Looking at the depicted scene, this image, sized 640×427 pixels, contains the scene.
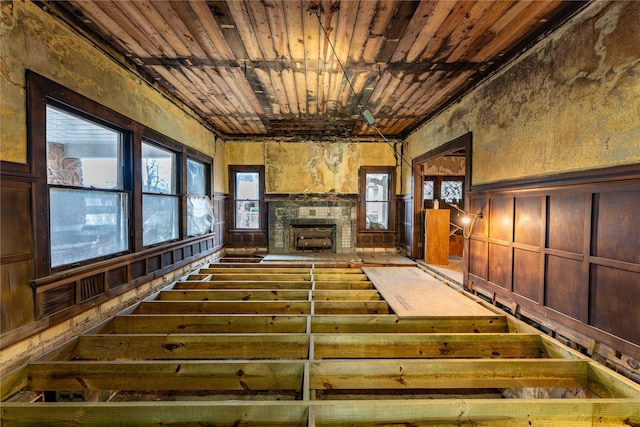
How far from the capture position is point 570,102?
2.14 metres

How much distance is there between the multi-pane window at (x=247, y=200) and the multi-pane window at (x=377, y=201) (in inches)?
104

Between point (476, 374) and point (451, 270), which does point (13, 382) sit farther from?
point (451, 270)

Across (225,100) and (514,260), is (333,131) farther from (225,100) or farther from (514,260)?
(514,260)

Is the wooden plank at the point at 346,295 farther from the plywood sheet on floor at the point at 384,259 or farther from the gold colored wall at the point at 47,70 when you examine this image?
the gold colored wall at the point at 47,70

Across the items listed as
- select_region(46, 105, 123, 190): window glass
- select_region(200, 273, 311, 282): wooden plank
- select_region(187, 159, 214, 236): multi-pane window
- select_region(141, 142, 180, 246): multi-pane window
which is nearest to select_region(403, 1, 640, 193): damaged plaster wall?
select_region(200, 273, 311, 282): wooden plank

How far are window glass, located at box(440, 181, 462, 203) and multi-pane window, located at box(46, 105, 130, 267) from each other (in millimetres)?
6570

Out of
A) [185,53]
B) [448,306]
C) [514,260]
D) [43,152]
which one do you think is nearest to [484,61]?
[514,260]

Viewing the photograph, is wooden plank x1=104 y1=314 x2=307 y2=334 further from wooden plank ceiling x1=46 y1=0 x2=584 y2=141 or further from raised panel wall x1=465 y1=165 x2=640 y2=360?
wooden plank ceiling x1=46 y1=0 x2=584 y2=141

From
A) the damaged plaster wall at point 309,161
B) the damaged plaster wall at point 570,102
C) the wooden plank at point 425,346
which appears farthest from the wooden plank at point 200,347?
the damaged plaster wall at point 309,161

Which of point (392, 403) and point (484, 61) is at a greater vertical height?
point (484, 61)

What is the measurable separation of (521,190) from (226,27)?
319 centimetres

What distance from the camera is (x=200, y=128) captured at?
4.97 metres

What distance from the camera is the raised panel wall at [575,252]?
1.77 meters

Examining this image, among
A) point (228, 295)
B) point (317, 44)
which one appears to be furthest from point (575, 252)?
point (228, 295)
